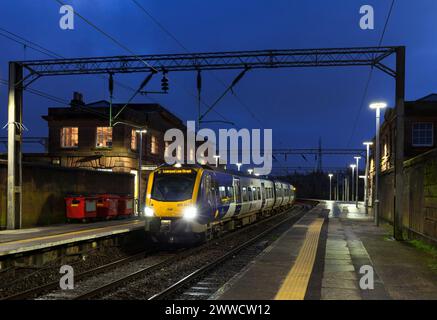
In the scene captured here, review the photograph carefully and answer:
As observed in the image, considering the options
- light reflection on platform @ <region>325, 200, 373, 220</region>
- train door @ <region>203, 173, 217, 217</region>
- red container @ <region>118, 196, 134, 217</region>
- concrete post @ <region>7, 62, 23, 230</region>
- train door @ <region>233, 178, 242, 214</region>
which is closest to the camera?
train door @ <region>203, 173, 217, 217</region>

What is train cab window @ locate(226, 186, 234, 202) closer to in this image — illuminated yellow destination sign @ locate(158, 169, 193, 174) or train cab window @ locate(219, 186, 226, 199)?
train cab window @ locate(219, 186, 226, 199)

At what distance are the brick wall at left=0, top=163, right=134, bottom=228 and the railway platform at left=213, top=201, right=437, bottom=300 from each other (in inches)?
433

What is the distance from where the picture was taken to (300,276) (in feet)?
36.4

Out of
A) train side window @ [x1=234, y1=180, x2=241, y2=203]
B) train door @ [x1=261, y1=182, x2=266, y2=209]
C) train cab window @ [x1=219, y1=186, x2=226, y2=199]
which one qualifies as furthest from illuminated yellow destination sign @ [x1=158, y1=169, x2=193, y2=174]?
train door @ [x1=261, y1=182, x2=266, y2=209]

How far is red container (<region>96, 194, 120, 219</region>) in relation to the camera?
83.8 ft

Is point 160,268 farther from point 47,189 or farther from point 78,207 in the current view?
point 47,189

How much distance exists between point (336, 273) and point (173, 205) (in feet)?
22.0

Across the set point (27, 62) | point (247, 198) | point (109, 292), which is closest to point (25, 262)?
point (109, 292)

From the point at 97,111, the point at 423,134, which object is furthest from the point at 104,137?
the point at 423,134

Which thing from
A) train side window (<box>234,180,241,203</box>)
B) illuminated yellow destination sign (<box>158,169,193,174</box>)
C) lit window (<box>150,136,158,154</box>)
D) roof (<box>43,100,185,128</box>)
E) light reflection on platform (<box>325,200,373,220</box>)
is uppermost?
roof (<box>43,100,185,128</box>)

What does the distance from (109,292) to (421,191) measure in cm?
1114

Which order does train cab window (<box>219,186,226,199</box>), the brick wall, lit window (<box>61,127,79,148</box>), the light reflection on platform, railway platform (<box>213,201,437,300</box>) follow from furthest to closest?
lit window (<box>61,127,79,148</box>) < the light reflection on platform < the brick wall < train cab window (<box>219,186,226,199</box>) < railway platform (<box>213,201,437,300</box>)

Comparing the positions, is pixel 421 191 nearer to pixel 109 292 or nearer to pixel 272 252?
pixel 272 252

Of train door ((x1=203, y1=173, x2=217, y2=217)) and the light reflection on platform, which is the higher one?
train door ((x1=203, y1=173, x2=217, y2=217))
